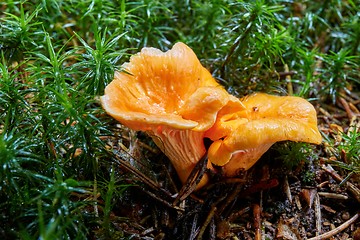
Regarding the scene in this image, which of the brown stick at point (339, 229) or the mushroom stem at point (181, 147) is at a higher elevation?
the mushroom stem at point (181, 147)

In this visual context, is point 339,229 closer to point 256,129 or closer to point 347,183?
point 347,183

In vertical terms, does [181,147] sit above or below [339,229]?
above

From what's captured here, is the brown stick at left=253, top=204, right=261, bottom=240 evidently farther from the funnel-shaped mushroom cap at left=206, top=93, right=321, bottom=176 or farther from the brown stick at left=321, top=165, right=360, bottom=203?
the brown stick at left=321, top=165, right=360, bottom=203

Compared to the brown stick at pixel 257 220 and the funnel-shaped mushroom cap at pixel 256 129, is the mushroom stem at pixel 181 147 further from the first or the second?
the brown stick at pixel 257 220

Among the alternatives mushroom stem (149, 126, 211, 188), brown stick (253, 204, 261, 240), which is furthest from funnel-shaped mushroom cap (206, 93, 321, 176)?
brown stick (253, 204, 261, 240)

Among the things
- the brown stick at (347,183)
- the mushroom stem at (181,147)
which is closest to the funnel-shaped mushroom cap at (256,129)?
the mushroom stem at (181,147)

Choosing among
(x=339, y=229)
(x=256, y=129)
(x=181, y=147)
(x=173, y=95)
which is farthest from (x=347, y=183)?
(x=173, y=95)
